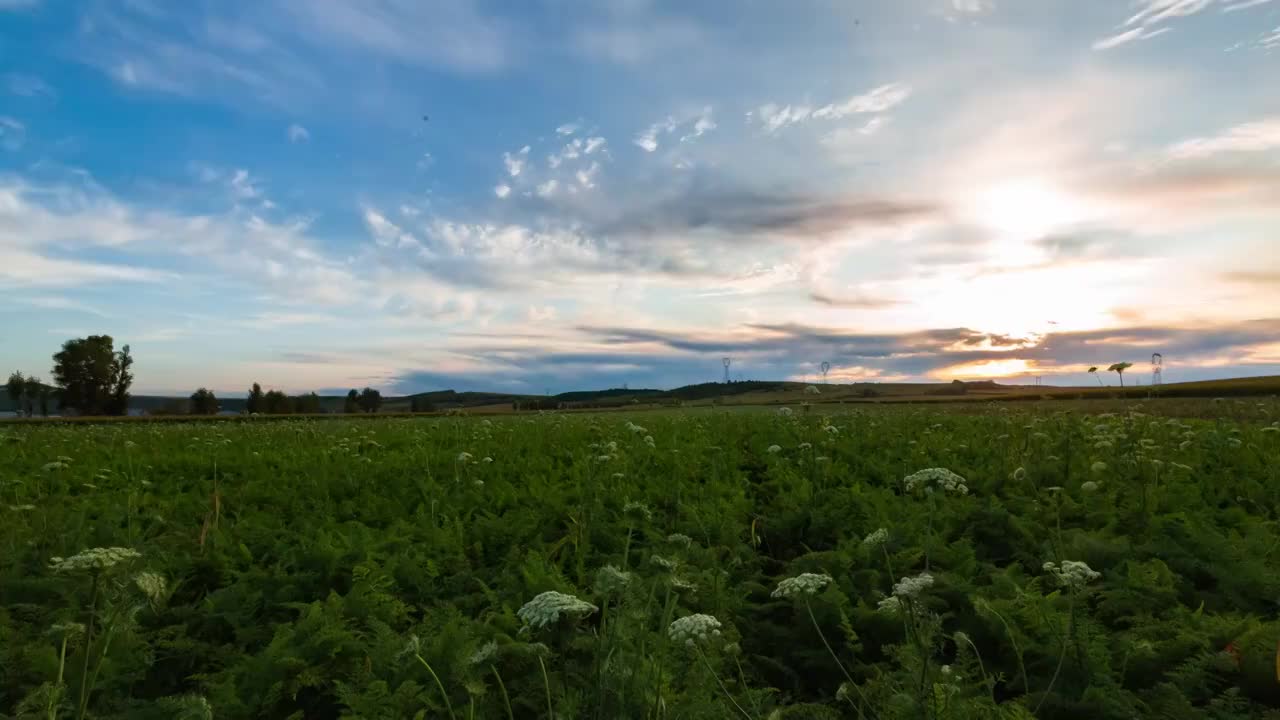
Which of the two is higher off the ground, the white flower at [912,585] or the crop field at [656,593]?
the white flower at [912,585]

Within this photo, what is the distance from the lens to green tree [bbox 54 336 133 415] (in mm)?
109500

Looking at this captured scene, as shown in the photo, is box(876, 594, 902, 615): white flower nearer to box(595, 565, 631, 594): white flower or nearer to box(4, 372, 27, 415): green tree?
box(595, 565, 631, 594): white flower

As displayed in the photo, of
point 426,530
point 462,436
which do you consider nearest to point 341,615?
point 426,530

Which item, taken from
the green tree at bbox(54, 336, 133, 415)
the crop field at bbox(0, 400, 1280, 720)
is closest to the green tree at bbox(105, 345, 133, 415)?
the green tree at bbox(54, 336, 133, 415)

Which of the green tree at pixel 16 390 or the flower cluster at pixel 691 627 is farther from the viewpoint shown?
the green tree at pixel 16 390

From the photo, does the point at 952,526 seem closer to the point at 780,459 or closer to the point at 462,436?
the point at 780,459

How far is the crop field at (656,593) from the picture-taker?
Result: 3.23 metres

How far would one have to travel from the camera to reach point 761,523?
7.69m

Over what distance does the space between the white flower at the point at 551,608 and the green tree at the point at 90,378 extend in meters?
136

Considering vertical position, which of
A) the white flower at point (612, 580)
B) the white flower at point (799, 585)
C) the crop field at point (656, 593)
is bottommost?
the crop field at point (656, 593)

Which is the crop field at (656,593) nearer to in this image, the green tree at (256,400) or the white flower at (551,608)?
the white flower at (551,608)

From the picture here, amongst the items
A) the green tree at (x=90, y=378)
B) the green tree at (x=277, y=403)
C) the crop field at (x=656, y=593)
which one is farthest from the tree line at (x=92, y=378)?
the crop field at (x=656, y=593)

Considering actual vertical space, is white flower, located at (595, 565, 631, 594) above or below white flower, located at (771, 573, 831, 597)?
above

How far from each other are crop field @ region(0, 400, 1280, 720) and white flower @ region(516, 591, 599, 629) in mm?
16
